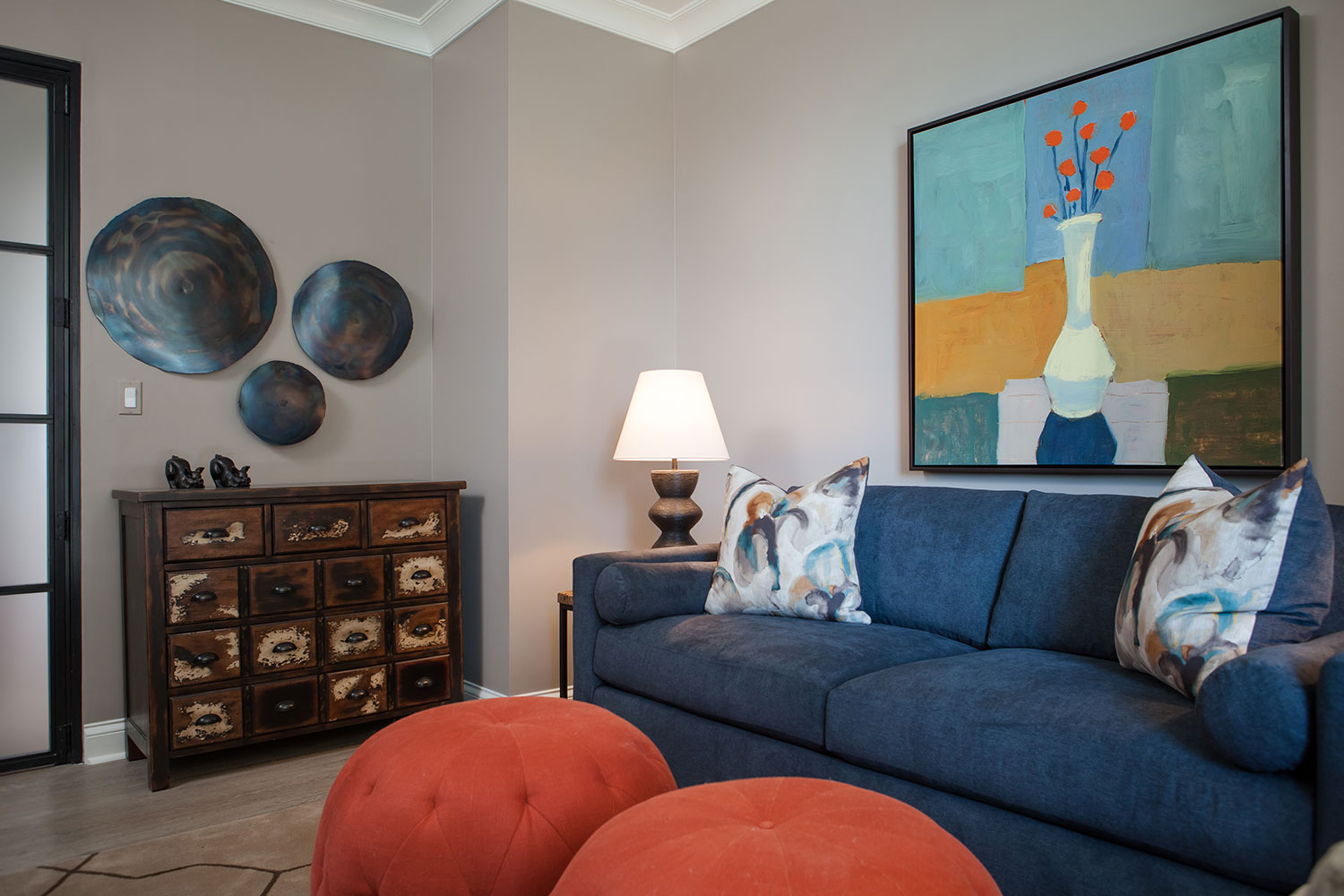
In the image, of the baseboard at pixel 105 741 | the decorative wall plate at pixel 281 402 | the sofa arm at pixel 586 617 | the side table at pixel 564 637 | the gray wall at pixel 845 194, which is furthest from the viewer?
Result: the decorative wall plate at pixel 281 402

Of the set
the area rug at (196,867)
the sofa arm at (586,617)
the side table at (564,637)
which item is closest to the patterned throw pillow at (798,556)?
the sofa arm at (586,617)

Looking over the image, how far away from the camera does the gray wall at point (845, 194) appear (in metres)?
2.19

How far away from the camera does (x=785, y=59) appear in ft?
11.6

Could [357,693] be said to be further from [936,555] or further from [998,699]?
[998,699]

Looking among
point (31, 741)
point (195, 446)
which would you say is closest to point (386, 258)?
point (195, 446)

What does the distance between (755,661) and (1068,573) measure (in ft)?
2.51

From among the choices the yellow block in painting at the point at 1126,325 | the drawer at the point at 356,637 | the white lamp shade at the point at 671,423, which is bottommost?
the drawer at the point at 356,637

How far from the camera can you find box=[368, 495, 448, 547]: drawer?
324cm

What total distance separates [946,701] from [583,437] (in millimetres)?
2185

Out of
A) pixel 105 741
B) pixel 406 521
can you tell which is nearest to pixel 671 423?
pixel 406 521

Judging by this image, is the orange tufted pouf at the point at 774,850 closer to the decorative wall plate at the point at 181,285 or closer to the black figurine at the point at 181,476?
the black figurine at the point at 181,476

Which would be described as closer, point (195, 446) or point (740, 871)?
point (740, 871)

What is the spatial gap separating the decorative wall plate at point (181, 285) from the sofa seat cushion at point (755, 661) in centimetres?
186

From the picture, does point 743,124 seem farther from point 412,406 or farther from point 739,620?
point 739,620
